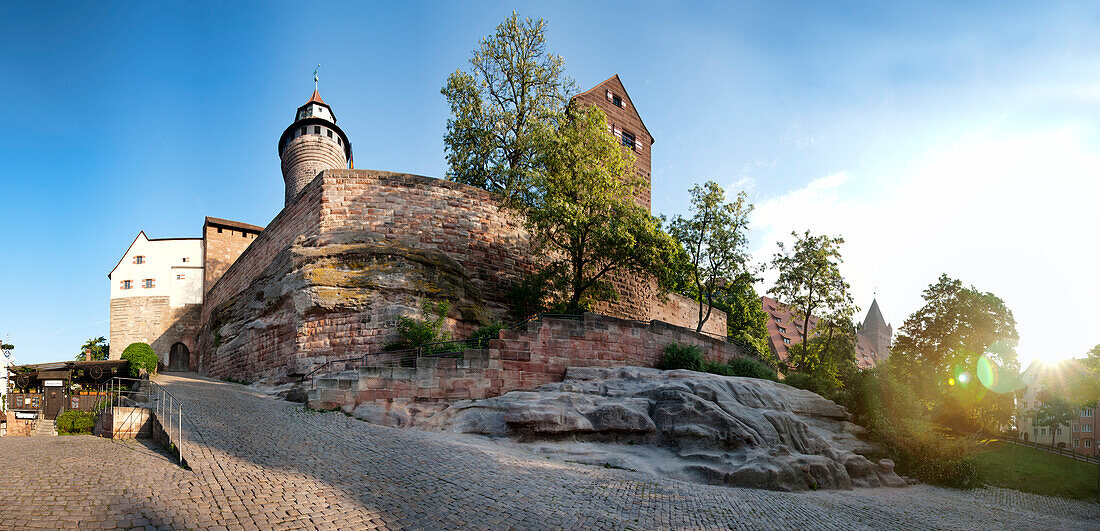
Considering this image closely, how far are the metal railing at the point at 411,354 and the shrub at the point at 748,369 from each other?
700cm

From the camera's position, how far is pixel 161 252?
125 feet

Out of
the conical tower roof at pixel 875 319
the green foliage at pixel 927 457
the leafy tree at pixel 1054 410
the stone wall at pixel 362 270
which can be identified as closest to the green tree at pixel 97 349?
the stone wall at pixel 362 270

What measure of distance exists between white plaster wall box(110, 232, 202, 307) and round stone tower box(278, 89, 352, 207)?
7.20m

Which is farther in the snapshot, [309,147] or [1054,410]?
[1054,410]

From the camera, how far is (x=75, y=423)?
38.8 feet

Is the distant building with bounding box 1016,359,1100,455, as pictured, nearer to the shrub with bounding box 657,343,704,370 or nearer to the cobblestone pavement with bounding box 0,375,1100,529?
the shrub with bounding box 657,343,704,370

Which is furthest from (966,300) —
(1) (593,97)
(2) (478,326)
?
(2) (478,326)

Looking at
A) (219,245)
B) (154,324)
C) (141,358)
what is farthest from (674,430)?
(154,324)

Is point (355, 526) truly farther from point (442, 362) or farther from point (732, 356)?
point (732, 356)

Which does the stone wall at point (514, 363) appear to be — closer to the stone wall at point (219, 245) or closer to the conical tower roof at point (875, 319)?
the stone wall at point (219, 245)

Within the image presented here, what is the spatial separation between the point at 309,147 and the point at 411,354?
2878 cm

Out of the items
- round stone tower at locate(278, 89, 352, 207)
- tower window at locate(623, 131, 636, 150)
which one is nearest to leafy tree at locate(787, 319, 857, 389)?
tower window at locate(623, 131, 636, 150)

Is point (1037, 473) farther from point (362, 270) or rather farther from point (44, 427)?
point (44, 427)

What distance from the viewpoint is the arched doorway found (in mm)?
36281
